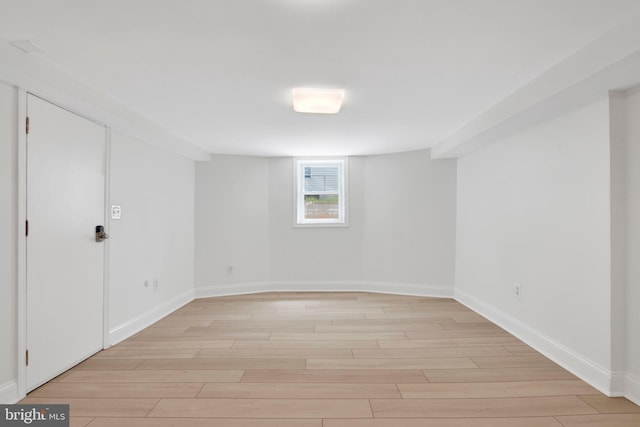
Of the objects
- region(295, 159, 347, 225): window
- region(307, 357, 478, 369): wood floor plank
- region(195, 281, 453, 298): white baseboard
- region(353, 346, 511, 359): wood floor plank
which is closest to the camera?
region(307, 357, 478, 369): wood floor plank

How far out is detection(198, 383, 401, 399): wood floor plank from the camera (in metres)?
2.33

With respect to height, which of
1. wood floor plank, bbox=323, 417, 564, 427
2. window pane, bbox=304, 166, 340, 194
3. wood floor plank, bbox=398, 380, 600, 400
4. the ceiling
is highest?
the ceiling

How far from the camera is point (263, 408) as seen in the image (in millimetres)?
2191

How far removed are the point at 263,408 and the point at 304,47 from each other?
2.19 meters

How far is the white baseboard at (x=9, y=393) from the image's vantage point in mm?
2143

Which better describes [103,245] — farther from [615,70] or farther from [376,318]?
[615,70]

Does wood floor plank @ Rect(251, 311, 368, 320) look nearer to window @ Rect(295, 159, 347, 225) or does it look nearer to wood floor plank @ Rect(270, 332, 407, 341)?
wood floor plank @ Rect(270, 332, 407, 341)

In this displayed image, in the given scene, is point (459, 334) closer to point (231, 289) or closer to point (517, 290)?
point (517, 290)

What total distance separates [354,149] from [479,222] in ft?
6.35

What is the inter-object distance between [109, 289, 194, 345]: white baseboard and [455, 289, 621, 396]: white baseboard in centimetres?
376

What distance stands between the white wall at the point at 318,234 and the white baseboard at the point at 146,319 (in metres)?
1.42

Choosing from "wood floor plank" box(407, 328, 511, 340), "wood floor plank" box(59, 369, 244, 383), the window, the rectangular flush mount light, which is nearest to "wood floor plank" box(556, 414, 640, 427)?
"wood floor plank" box(407, 328, 511, 340)

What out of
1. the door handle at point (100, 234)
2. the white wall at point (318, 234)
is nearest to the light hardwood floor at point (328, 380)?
the door handle at point (100, 234)

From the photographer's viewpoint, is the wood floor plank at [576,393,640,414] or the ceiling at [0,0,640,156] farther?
the wood floor plank at [576,393,640,414]
